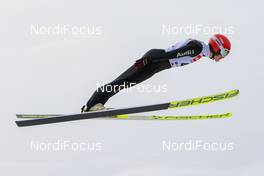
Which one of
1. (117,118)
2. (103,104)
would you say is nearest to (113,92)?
(103,104)

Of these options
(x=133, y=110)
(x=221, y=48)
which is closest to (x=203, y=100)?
(x=221, y=48)

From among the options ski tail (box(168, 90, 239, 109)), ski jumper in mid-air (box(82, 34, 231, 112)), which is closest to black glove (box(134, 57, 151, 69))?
ski jumper in mid-air (box(82, 34, 231, 112))

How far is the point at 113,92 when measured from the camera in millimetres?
13305

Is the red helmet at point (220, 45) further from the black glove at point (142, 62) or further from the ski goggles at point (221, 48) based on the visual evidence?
the black glove at point (142, 62)

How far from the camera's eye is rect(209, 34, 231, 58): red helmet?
43.7 feet

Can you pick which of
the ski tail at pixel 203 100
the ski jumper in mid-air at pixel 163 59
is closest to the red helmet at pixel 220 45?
the ski jumper in mid-air at pixel 163 59

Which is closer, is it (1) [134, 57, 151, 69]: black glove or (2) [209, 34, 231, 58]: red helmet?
(1) [134, 57, 151, 69]: black glove

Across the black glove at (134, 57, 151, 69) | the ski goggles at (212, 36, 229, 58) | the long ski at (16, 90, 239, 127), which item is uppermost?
the ski goggles at (212, 36, 229, 58)

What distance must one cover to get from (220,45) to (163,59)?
1240 millimetres

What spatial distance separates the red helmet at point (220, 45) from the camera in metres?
13.3

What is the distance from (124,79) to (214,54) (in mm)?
1914

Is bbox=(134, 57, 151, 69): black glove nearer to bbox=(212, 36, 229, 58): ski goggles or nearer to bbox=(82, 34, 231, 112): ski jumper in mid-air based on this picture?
bbox=(82, 34, 231, 112): ski jumper in mid-air

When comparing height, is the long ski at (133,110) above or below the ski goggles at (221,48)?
below

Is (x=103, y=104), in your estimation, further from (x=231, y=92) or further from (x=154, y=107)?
(x=231, y=92)
